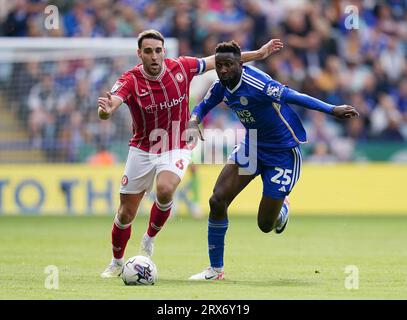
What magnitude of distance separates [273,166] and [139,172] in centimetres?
145

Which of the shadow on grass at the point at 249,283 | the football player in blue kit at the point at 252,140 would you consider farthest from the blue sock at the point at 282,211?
the shadow on grass at the point at 249,283

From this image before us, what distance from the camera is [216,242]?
10.5 m

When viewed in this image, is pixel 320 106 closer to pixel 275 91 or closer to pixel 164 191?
pixel 275 91

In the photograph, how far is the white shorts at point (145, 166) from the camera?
10758mm

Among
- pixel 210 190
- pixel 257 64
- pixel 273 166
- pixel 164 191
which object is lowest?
pixel 210 190

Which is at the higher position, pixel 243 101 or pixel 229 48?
pixel 229 48

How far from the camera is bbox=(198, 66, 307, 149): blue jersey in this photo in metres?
10.3
